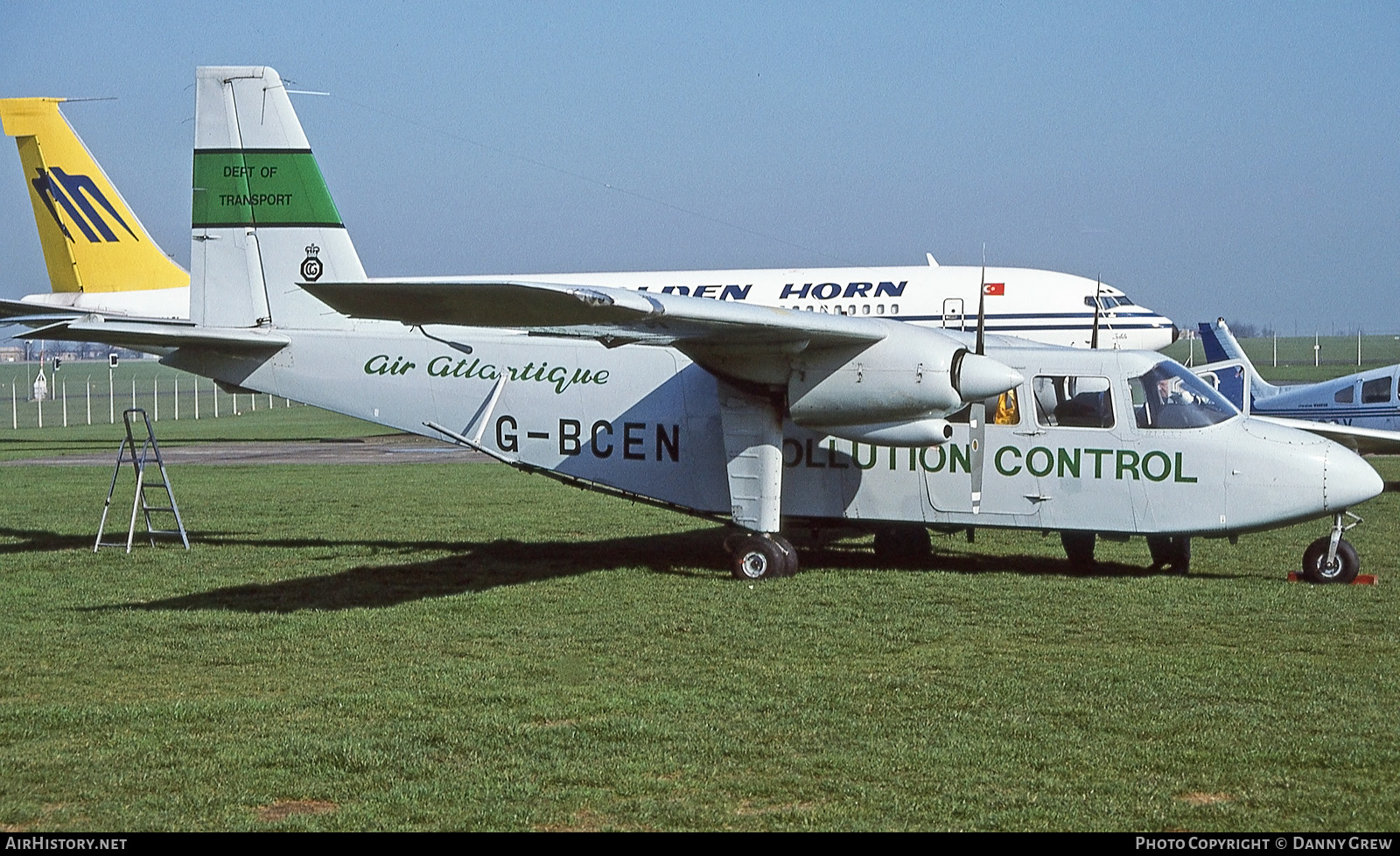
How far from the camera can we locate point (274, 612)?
11.6m

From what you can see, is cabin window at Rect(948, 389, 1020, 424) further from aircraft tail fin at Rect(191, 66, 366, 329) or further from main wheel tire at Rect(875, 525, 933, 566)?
aircraft tail fin at Rect(191, 66, 366, 329)

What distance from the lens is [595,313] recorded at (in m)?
10.4

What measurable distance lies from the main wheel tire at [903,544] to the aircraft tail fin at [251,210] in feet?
22.0

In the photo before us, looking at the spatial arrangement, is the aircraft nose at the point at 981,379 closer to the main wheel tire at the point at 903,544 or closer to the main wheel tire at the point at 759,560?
the main wheel tire at the point at 759,560

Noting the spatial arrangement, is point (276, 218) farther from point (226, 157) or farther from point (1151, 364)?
point (1151, 364)

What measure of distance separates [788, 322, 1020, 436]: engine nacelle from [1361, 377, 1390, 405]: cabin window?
50.7 feet

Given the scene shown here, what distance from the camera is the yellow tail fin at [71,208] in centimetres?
3266

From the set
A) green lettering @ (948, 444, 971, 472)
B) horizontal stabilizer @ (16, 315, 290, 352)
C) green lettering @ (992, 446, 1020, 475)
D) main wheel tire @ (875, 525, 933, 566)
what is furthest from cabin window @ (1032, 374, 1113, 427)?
horizontal stabilizer @ (16, 315, 290, 352)

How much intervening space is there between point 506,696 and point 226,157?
9.66 m

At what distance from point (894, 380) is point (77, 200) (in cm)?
2683

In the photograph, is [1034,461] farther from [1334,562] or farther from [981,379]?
[1334,562]

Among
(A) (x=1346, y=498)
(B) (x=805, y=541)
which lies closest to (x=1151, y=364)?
(A) (x=1346, y=498)

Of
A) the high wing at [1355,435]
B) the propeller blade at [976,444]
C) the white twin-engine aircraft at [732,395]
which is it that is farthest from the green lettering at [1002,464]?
the high wing at [1355,435]

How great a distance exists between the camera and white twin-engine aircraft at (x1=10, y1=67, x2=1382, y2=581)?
12.3m
